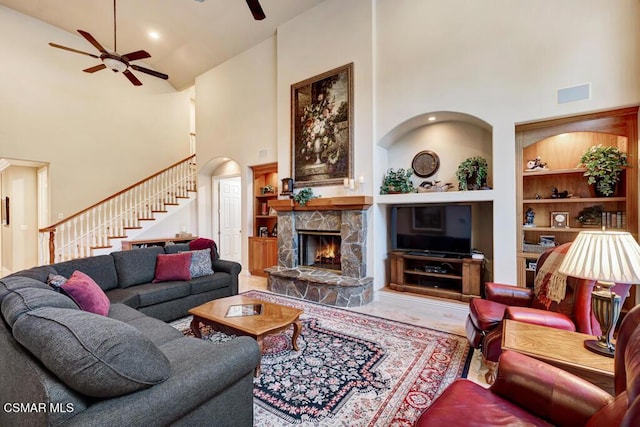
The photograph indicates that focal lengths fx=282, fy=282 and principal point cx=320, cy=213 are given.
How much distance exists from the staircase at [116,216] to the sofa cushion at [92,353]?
5.46 m

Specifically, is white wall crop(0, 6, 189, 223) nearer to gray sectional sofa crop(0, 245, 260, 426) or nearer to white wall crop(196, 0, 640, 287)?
white wall crop(196, 0, 640, 287)

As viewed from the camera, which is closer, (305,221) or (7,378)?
(7,378)

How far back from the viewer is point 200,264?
3930 mm

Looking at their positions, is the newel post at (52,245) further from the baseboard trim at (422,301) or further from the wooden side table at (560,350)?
the wooden side table at (560,350)

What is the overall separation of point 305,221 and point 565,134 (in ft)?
12.9

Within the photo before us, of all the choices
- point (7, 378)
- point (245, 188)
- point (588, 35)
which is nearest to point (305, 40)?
point (245, 188)

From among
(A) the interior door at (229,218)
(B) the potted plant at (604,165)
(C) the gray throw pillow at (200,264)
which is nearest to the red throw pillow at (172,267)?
(C) the gray throw pillow at (200,264)

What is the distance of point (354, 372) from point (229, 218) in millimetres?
6100

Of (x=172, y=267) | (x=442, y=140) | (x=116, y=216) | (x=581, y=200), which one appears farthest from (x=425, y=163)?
(x=116, y=216)

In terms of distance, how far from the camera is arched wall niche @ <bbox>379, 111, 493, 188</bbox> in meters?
4.19

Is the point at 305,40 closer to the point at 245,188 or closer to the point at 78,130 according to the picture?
the point at 245,188

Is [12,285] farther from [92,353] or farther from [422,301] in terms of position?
[422,301]

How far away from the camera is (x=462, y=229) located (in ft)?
13.5

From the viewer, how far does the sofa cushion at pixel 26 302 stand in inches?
54.3
